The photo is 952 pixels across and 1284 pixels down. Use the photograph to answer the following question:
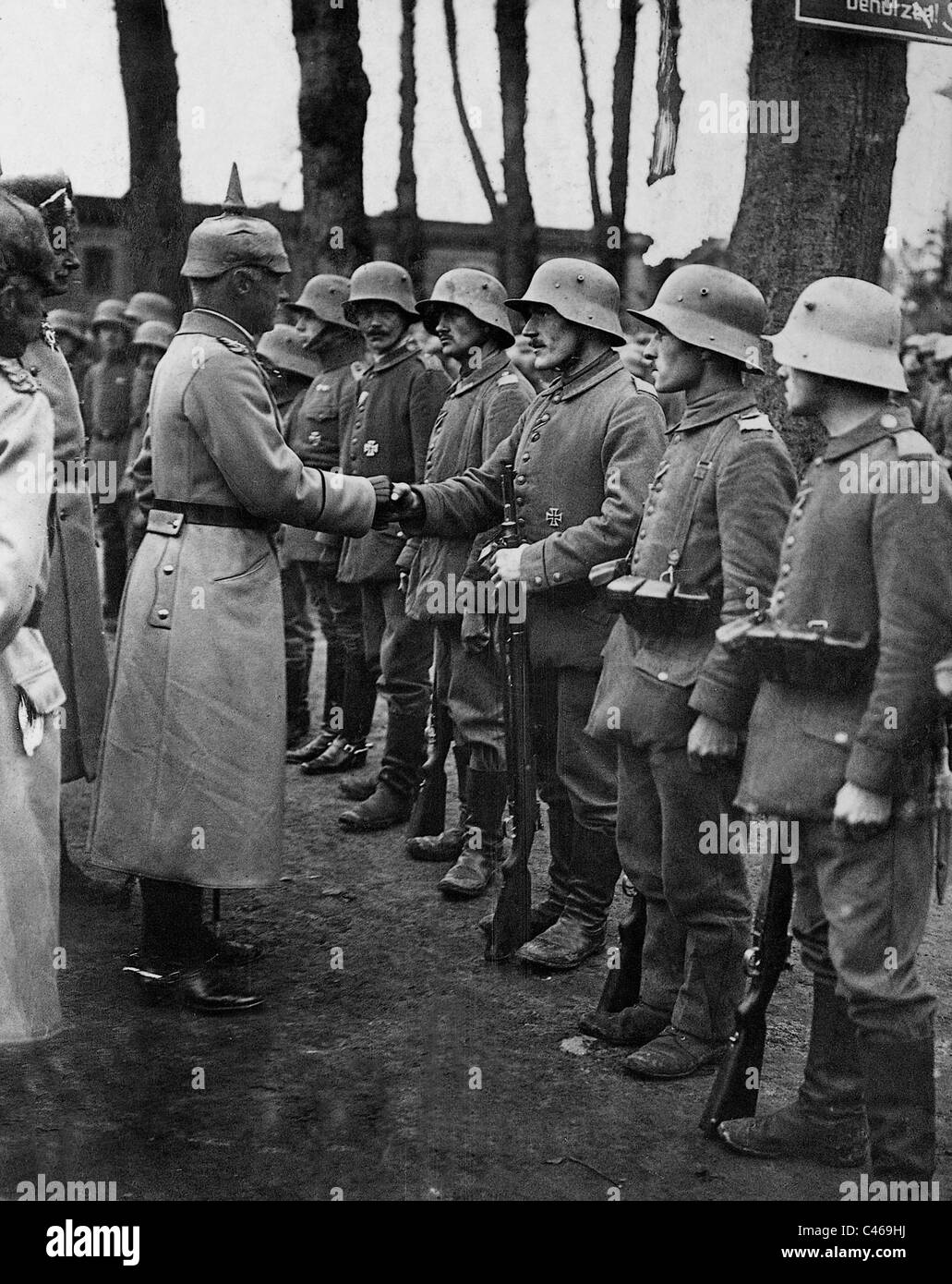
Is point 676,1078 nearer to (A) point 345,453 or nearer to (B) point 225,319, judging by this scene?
(B) point 225,319

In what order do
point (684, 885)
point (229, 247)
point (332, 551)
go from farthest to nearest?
point (332, 551), point (229, 247), point (684, 885)

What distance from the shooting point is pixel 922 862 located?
360 cm

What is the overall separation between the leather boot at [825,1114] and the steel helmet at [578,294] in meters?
2.48

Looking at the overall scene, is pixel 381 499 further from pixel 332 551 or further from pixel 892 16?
pixel 332 551

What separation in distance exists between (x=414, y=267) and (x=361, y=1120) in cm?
545

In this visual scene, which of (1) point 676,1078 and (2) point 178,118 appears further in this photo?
(2) point 178,118

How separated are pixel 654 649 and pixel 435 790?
2.68 m

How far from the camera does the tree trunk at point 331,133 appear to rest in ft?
30.1

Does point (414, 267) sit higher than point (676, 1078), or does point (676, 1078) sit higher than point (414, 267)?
point (414, 267)

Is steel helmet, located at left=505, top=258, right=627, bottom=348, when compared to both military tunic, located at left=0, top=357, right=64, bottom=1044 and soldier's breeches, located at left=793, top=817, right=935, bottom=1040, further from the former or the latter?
soldier's breeches, located at left=793, top=817, right=935, bottom=1040

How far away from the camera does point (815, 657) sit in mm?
3625

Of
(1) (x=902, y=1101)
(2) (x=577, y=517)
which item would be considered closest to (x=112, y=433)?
(2) (x=577, y=517)

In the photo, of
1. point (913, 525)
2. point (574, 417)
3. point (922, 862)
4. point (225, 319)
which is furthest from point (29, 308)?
point (922, 862)

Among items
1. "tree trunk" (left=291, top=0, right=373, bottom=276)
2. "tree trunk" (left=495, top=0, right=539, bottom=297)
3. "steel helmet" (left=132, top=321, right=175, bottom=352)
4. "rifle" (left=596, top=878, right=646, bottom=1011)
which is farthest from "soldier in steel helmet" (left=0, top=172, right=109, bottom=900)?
"steel helmet" (left=132, top=321, right=175, bottom=352)
